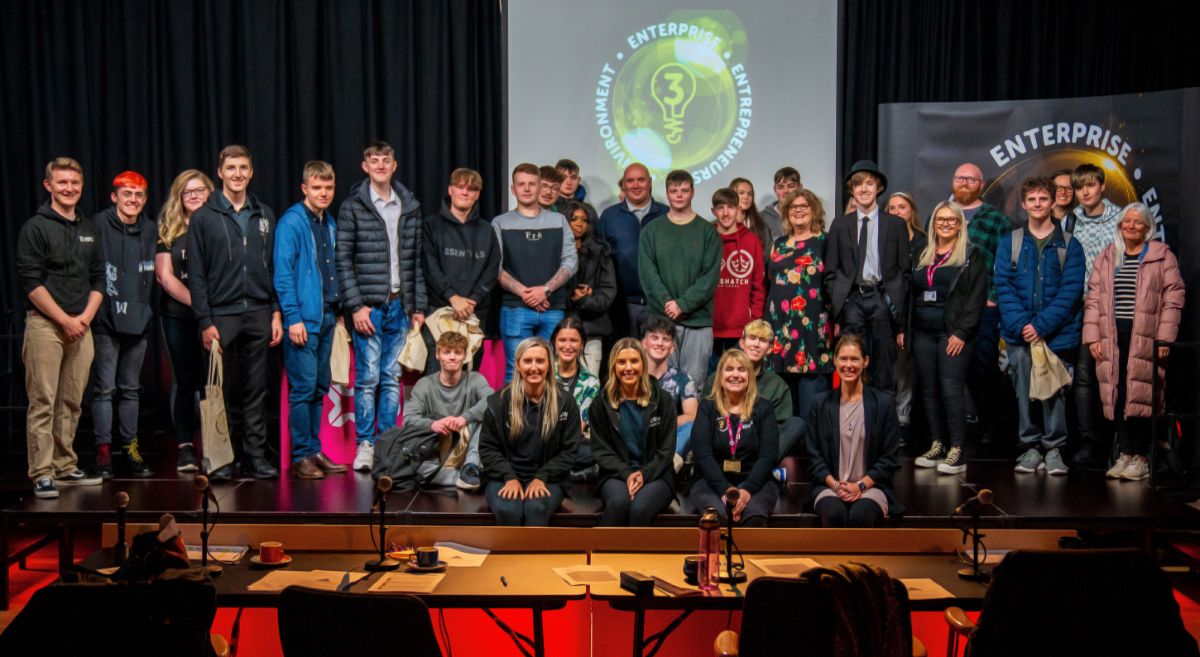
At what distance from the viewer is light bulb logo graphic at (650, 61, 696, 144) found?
7395mm

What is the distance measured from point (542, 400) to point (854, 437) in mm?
1390

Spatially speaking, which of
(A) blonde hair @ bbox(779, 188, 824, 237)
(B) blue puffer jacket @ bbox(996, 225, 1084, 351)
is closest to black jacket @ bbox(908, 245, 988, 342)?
(B) blue puffer jacket @ bbox(996, 225, 1084, 351)

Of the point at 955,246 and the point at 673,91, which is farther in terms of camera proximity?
the point at 673,91

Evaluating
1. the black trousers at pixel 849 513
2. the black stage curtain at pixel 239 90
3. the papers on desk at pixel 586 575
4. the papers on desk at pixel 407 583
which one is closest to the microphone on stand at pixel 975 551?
the papers on desk at pixel 586 575

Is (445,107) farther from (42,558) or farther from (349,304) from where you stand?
(42,558)

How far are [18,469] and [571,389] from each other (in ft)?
10.1

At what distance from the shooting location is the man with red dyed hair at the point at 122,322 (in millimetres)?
5789

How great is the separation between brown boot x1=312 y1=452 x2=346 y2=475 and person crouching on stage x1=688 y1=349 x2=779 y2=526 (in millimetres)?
1960

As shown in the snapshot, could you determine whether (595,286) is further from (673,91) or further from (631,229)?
(673,91)

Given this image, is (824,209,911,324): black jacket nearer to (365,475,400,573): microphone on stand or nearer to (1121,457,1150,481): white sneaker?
(1121,457,1150,481): white sneaker

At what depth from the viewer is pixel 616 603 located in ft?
10.5

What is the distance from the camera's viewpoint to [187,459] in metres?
5.96

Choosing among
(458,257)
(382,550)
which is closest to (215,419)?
(458,257)

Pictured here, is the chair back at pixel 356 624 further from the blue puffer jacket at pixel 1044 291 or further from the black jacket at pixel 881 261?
the blue puffer jacket at pixel 1044 291
